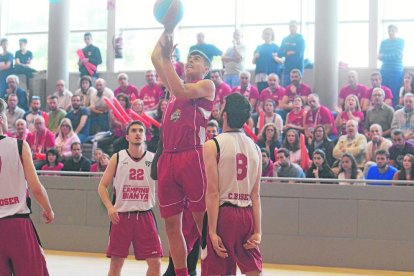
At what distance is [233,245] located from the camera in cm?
578

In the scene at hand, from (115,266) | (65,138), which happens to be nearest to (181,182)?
(115,266)

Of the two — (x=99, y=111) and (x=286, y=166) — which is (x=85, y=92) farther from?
(x=286, y=166)

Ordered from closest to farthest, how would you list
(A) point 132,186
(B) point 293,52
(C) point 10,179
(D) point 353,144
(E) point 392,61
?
(C) point 10,179 → (A) point 132,186 → (D) point 353,144 → (E) point 392,61 → (B) point 293,52

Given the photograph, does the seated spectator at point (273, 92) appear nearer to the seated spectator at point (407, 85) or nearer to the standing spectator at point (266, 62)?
the standing spectator at point (266, 62)

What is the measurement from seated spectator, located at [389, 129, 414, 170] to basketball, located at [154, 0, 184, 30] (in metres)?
5.55

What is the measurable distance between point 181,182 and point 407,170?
16.3ft

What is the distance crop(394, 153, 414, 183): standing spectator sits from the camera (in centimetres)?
1091

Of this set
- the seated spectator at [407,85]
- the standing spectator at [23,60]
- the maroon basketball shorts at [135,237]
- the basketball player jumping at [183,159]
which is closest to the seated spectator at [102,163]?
the maroon basketball shorts at [135,237]

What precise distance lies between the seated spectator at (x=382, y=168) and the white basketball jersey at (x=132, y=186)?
426 centimetres

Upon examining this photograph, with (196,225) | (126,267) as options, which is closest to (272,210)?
(126,267)

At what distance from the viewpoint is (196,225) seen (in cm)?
742

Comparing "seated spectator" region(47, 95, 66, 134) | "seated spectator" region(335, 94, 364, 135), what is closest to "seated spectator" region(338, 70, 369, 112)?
"seated spectator" region(335, 94, 364, 135)

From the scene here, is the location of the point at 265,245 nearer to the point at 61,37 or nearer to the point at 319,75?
the point at 319,75

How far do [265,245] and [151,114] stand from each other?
139 inches
